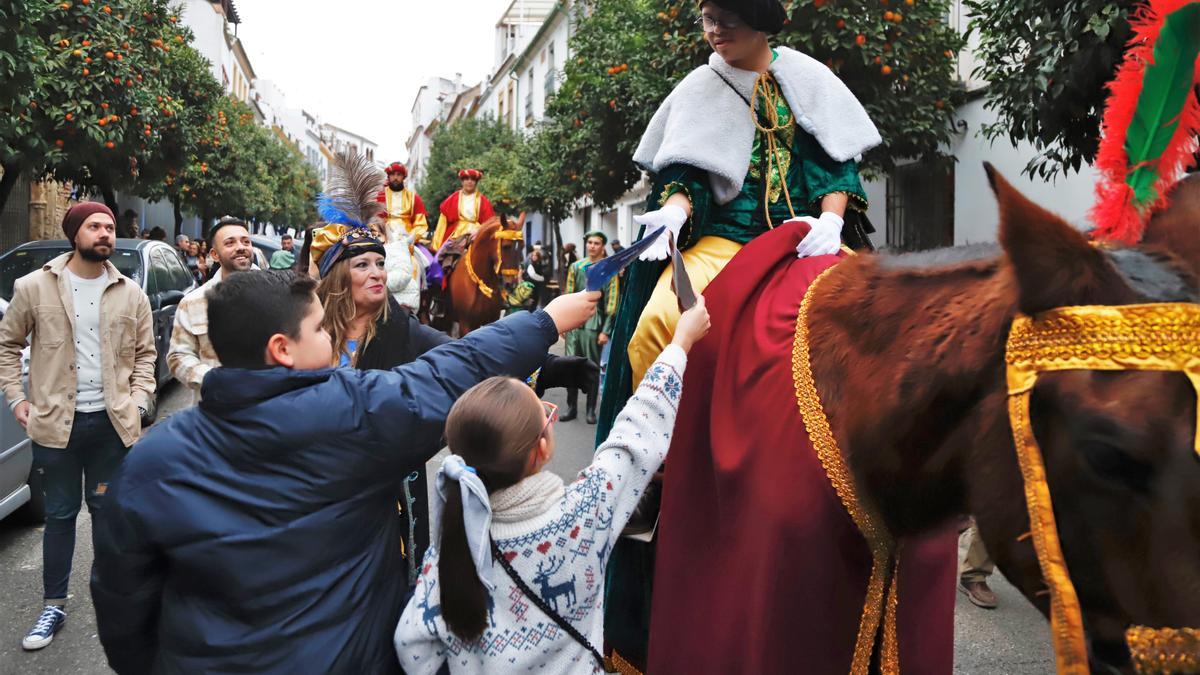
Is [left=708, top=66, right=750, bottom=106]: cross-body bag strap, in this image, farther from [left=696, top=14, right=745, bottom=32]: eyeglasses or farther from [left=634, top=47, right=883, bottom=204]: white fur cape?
[left=696, top=14, right=745, bottom=32]: eyeglasses

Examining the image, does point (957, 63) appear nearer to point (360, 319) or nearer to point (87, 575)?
point (360, 319)

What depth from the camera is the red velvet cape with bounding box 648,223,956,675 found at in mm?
1790

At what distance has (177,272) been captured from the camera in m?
10.8

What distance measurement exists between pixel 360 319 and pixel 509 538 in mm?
1770

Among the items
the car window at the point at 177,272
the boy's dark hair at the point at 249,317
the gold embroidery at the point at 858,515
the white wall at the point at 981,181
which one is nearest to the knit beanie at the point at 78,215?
the boy's dark hair at the point at 249,317

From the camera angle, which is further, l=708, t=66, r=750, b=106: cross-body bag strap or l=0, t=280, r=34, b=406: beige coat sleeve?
l=0, t=280, r=34, b=406: beige coat sleeve

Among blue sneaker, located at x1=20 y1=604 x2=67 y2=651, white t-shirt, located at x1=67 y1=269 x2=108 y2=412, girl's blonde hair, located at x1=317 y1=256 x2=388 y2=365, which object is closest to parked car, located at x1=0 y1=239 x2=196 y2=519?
white t-shirt, located at x1=67 y1=269 x2=108 y2=412

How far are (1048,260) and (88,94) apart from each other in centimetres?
1249

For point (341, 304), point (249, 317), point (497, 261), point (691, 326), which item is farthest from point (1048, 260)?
point (497, 261)

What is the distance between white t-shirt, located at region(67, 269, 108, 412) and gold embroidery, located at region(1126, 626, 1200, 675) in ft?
14.1

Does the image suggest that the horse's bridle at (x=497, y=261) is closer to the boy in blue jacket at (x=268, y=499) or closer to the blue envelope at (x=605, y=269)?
the blue envelope at (x=605, y=269)

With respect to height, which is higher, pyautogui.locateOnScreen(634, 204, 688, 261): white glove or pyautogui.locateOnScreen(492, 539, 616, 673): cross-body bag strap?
pyautogui.locateOnScreen(634, 204, 688, 261): white glove

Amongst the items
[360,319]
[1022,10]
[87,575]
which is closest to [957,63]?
[1022,10]

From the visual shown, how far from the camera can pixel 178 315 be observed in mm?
4121
